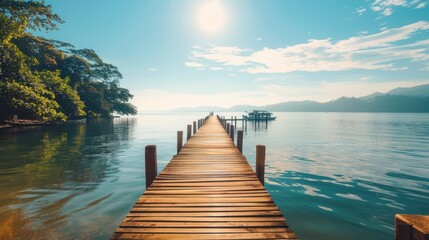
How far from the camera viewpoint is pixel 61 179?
10.7 metres

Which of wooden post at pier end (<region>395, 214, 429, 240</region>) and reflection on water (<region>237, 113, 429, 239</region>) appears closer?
wooden post at pier end (<region>395, 214, 429, 240</region>)

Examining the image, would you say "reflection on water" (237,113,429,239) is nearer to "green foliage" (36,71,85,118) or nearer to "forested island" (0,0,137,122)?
"forested island" (0,0,137,122)

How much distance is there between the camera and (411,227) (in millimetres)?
1698

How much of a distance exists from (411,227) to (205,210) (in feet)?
10.4

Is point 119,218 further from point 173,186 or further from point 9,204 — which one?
point 9,204

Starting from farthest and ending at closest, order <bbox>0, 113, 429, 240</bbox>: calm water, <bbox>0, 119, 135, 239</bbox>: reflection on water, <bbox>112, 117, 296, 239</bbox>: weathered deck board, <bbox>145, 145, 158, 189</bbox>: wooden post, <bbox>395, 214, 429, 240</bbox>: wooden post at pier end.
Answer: <bbox>0, 113, 429, 240</bbox>: calm water
<bbox>0, 119, 135, 239</bbox>: reflection on water
<bbox>145, 145, 158, 189</bbox>: wooden post
<bbox>112, 117, 296, 239</bbox>: weathered deck board
<bbox>395, 214, 429, 240</bbox>: wooden post at pier end

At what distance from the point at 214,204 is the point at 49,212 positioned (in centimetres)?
617

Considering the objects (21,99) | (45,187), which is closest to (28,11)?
(21,99)

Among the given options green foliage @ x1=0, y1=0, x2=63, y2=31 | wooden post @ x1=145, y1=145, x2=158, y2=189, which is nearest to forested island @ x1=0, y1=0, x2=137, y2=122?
green foliage @ x1=0, y1=0, x2=63, y2=31

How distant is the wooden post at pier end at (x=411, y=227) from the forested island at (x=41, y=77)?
28862 mm

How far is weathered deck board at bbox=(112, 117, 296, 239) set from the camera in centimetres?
340

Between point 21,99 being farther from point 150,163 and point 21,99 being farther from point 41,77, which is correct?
point 150,163

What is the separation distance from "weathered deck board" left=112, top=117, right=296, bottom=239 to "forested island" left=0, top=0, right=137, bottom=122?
25335 millimetres

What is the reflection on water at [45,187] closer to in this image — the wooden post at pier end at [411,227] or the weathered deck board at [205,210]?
the weathered deck board at [205,210]
